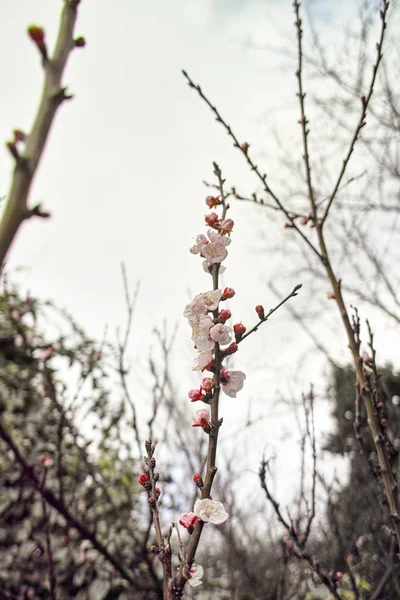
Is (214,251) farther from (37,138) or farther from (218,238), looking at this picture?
(37,138)

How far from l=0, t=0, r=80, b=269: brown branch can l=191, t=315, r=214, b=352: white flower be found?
2.26 ft

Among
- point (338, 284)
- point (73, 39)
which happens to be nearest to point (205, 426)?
point (73, 39)

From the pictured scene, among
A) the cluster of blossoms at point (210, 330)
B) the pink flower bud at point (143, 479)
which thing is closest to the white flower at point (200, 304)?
the cluster of blossoms at point (210, 330)

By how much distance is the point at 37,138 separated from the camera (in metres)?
0.53

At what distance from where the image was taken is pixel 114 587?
11.0 feet

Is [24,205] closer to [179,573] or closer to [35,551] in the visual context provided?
[179,573]

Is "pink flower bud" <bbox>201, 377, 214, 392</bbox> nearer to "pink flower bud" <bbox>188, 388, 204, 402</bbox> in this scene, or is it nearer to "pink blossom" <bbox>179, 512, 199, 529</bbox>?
"pink flower bud" <bbox>188, 388, 204, 402</bbox>

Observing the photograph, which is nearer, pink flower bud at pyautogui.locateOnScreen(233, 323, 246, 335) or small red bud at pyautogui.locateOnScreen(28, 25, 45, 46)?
small red bud at pyautogui.locateOnScreen(28, 25, 45, 46)

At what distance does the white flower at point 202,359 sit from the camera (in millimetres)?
1141

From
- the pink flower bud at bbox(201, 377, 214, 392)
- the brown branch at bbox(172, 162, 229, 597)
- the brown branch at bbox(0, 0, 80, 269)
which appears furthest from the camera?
the pink flower bud at bbox(201, 377, 214, 392)

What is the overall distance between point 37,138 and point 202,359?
29.5 inches

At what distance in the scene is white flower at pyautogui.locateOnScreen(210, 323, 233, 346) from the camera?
1103 mm

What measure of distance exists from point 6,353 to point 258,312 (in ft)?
12.5

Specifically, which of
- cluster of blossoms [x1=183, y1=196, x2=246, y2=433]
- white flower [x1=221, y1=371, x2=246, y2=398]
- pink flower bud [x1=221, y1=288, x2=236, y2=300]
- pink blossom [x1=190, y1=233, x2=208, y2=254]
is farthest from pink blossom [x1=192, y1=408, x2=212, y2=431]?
pink blossom [x1=190, y1=233, x2=208, y2=254]
